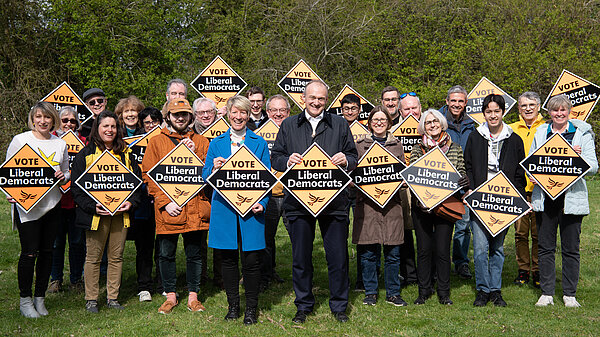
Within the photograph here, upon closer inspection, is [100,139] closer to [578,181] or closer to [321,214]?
[321,214]

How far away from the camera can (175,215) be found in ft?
20.7

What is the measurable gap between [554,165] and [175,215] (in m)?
4.33

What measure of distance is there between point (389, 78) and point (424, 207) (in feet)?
65.3

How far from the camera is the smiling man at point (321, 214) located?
5871 millimetres

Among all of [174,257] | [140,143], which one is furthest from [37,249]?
[140,143]

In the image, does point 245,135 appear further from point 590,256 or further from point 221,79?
point 590,256

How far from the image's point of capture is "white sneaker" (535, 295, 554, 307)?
21.4ft

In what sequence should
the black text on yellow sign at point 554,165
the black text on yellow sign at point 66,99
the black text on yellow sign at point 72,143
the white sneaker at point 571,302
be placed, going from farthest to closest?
the black text on yellow sign at point 66,99
the black text on yellow sign at point 72,143
the white sneaker at point 571,302
the black text on yellow sign at point 554,165

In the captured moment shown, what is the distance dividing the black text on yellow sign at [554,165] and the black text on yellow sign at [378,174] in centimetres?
146

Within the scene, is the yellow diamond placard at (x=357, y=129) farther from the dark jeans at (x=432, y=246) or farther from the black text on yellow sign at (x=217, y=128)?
the black text on yellow sign at (x=217, y=128)

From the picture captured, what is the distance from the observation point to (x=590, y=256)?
8.91m

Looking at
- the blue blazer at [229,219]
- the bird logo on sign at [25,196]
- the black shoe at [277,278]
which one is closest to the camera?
the blue blazer at [229,219]

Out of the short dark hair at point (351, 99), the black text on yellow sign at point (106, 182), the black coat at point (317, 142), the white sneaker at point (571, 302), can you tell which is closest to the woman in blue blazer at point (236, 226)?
the black coat at point (317, 142)

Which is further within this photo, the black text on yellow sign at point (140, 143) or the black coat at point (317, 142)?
the black text on yellow sign at point (140, 143)
